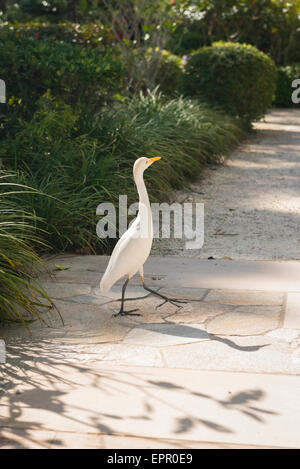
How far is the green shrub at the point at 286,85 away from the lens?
15742 mm

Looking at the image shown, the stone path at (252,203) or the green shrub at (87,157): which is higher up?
the green shrub at (87,157)

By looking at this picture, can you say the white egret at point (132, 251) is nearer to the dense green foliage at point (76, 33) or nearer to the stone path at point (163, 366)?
the stone path at point (163, 366)

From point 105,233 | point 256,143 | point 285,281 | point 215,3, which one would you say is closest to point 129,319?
point 285,281

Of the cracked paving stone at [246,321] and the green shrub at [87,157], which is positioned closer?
the cracked paving stone at [246,321]

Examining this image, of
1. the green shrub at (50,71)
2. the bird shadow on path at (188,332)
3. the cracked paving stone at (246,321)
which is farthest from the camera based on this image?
the green shrub at (50,71)

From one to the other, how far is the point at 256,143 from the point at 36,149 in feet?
17.8

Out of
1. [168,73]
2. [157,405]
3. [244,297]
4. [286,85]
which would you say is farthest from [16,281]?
[286,85]

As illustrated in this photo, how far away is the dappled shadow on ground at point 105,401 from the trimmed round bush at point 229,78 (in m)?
8.36

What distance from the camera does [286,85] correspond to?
51.7 feet

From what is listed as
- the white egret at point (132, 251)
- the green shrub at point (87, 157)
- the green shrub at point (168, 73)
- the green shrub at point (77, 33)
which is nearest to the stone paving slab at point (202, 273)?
the green shrub at point (87, 157)

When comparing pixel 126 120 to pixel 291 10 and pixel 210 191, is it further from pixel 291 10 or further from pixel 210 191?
pixel 291 10

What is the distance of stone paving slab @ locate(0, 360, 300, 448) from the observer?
2.71m

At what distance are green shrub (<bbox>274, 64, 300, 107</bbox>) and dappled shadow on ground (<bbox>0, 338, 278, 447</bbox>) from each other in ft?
44.2

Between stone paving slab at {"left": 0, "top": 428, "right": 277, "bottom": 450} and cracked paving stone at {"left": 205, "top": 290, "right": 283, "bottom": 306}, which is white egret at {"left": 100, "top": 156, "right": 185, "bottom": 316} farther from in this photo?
stone paving slab at {"left": 0, "top": 428, "right": 277, "bottom": 450}
